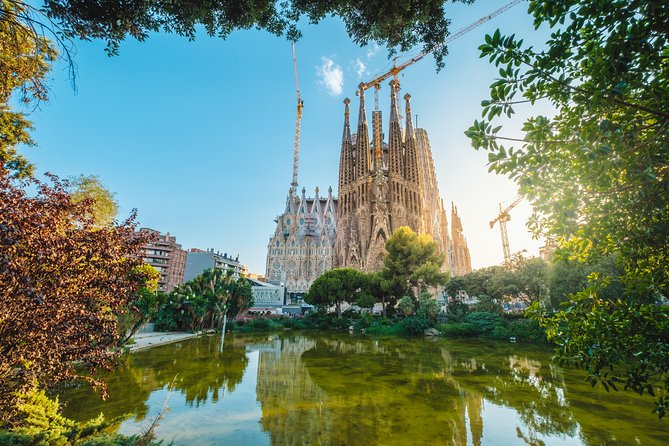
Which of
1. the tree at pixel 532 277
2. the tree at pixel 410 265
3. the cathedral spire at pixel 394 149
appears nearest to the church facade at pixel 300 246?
the cathedral spire at pixel 394 149

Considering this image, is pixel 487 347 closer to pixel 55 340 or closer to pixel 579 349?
pixel 579 349

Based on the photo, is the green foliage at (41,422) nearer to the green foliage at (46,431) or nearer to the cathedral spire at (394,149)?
the green foliage at (46,431)

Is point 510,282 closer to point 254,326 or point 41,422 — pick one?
point 254,326

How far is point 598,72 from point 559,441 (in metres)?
6.06

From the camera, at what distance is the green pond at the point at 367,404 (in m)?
5.14

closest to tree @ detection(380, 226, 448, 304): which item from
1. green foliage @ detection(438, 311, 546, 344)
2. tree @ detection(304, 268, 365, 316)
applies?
tree @ detection(304, 268, 365, 316)

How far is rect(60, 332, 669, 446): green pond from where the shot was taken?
5.14 meters

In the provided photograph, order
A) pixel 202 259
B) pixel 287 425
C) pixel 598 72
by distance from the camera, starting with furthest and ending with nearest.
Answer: pixel 202 259, pixel 287 425, pixel 598 72

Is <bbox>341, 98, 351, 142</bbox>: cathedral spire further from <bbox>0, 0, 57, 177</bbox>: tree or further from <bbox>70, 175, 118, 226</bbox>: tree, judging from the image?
<bbox>0, 0, 57, 177</bbox>: tree

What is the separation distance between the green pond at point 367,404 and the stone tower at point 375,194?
3421 centimetres

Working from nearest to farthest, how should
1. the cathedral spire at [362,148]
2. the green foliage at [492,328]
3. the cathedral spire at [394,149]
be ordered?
the green foliage at [492,328], the cathedral spire at [394,149], the cathedral spire at [362,148]

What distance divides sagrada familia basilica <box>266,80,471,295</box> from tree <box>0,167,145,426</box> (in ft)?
134

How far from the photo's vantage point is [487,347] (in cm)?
1634

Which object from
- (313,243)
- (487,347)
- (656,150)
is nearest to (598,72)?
(656,150)
